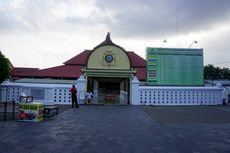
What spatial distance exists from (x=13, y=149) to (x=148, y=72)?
676 inches

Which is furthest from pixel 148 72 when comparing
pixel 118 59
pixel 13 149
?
pixel 13 149

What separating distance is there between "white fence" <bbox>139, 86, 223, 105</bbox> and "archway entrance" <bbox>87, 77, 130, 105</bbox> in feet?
6.81

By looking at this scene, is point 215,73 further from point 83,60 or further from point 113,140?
point 113,140

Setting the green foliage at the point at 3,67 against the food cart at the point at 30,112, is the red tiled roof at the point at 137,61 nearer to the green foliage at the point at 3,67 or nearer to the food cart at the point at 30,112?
the green foliage at the point at 3,67

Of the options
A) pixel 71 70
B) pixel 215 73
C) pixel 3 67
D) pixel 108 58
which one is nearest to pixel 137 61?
pixel 71 70

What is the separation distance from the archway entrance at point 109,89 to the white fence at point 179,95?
208 cm

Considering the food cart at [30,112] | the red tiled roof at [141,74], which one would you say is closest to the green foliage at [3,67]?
the food cart at [30,112]

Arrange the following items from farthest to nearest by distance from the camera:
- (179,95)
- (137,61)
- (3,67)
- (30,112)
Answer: (137,61), (179,95), (3,67), (30,112)

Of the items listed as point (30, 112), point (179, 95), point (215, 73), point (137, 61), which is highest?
point (215, 73)

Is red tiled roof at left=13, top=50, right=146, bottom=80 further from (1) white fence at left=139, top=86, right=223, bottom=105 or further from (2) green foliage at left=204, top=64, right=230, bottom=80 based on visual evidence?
(2) green foliage at left=204, top=64, right=230, bottom=80

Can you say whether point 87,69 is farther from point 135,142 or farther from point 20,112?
point 135,142

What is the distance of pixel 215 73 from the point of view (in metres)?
78.1

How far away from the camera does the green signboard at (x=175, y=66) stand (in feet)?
70.6

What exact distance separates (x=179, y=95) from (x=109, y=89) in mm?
12337
